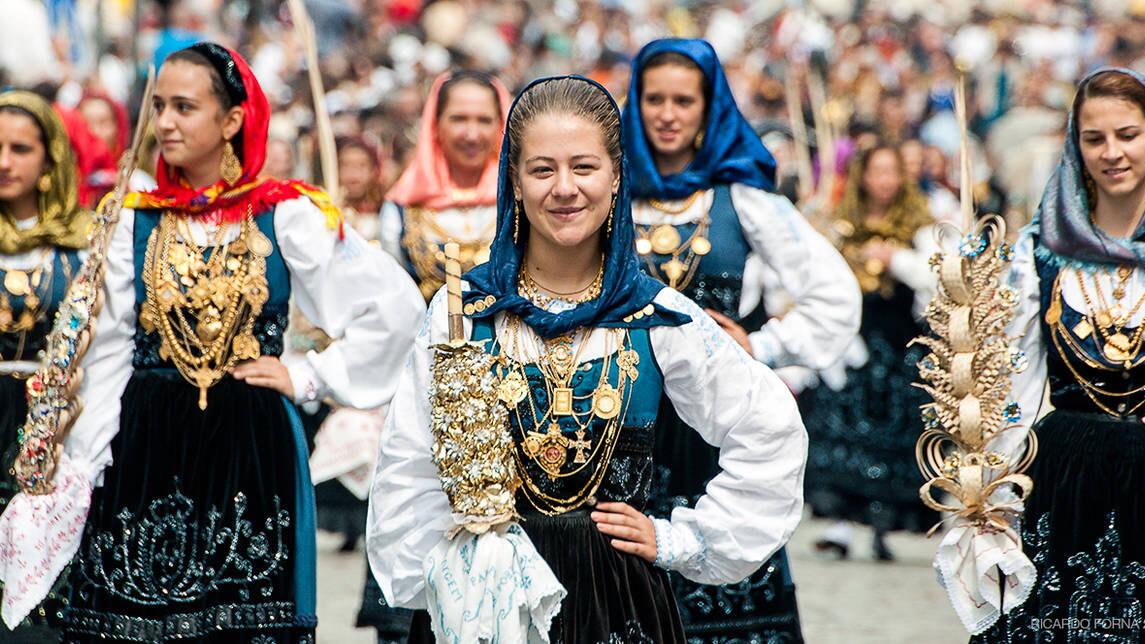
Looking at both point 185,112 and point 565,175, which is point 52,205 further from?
point 565,175

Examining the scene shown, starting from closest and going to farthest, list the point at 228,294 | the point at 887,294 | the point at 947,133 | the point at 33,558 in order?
the point at 33,558 → the point at 228,294 → the point at 887,294 → the point at 947,133

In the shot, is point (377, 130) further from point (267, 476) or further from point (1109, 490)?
point (1109, 490)

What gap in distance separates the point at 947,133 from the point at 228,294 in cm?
1200

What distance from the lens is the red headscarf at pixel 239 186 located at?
16.4 feet

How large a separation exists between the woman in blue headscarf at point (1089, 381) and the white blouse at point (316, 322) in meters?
1.70

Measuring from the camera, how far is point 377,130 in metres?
12.3

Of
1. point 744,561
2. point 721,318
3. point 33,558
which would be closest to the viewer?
point 744,561

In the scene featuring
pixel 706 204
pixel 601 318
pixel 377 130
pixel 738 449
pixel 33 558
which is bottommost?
pixel 33 558

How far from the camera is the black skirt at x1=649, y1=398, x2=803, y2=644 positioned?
5.43 m

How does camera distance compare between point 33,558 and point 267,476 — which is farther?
point 267,476

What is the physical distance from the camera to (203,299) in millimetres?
4902

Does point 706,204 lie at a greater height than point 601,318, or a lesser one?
greater

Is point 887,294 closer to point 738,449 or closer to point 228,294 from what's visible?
point 228,294

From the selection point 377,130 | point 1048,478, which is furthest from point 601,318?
point 377,130
